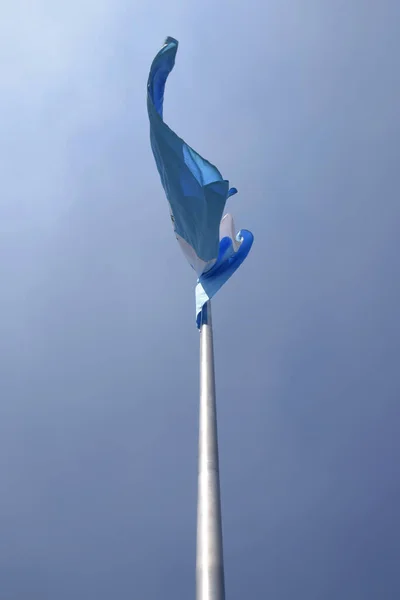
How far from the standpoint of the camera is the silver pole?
719 cm

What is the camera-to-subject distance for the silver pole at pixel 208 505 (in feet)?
23.6

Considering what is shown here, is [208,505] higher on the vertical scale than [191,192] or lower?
lower

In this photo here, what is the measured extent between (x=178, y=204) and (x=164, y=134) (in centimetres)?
181

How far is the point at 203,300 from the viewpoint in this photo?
44.3 feet

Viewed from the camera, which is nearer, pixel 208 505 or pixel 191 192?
pixel 208 505

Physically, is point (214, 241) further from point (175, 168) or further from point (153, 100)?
point (153, 100)

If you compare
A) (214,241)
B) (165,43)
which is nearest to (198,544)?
(214,241)

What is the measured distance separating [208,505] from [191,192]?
26.0ft

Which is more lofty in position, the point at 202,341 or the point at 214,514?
the point at 202,341

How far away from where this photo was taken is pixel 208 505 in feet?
26.9

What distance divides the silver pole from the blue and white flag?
11.2 ft

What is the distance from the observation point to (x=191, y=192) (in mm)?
13680

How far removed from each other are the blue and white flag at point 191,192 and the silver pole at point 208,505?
3403 mm

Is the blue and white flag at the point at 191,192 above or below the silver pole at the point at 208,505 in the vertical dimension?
above
